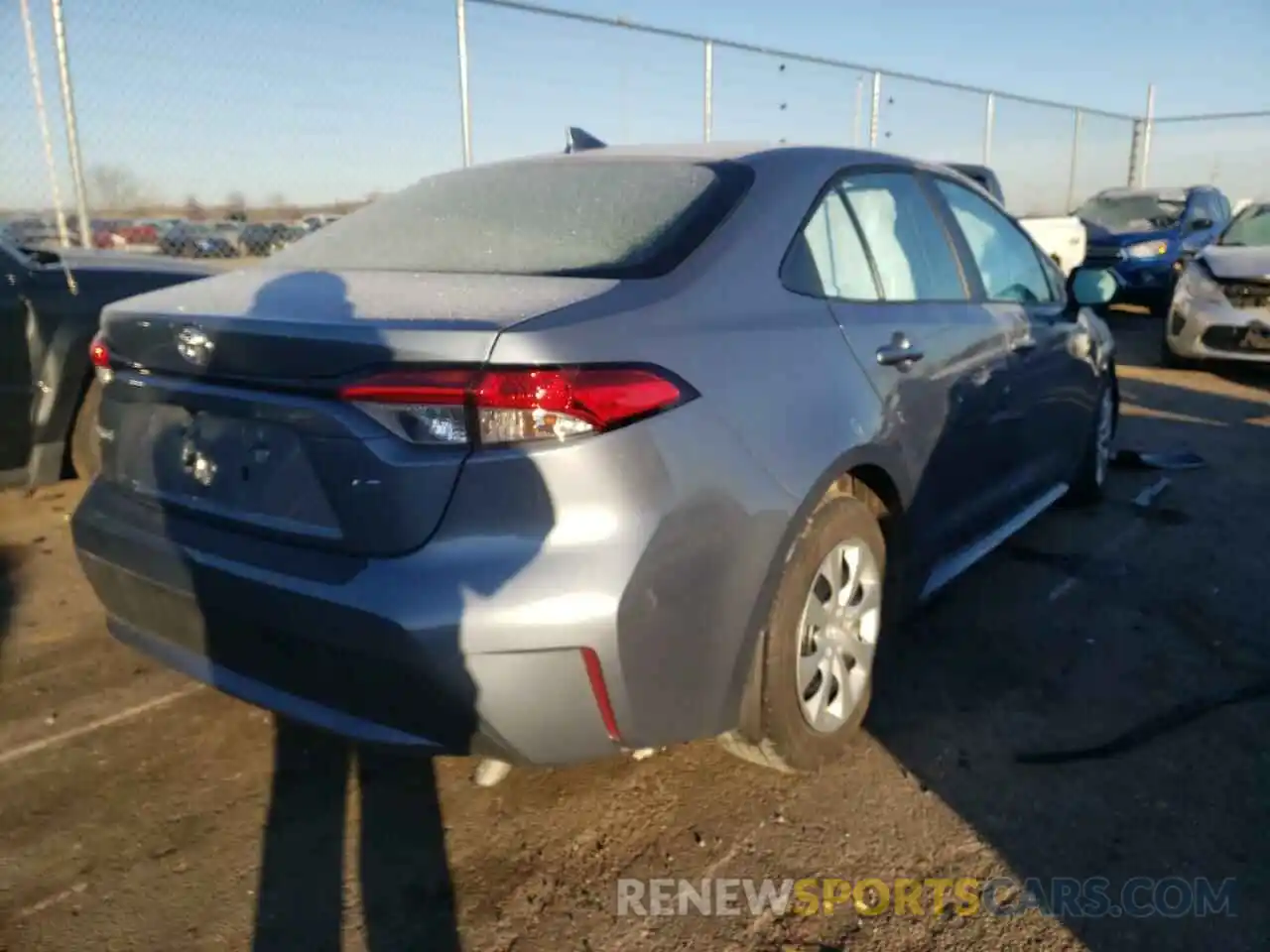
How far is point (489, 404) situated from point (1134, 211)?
1500 centimetres

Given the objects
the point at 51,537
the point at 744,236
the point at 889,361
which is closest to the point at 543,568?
the point at 744,236

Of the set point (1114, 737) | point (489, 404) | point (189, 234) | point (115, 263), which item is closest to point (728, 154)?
point (489, 404)

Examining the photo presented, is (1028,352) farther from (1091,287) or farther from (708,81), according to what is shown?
(708,81)

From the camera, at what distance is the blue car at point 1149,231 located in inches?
515

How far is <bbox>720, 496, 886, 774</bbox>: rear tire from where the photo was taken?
2.40 m

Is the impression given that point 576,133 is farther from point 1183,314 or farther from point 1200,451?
point 1183,314

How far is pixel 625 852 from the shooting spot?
2.37 meters

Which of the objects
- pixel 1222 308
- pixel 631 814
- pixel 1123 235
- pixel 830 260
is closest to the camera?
pixel 631 814

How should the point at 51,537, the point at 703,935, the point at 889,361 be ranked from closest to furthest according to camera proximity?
the point at 703,935 < the point at 889,361 < the point at 51,537

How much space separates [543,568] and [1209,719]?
2.17 m

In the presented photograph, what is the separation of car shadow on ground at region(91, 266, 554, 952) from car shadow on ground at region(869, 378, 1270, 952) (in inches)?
47.6

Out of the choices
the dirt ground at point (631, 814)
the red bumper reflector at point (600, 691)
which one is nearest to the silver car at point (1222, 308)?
the dirt ground at point (631, 814)

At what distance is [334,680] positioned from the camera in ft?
6.83

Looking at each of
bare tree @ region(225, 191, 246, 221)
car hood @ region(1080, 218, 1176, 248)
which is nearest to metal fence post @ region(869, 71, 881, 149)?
car hood @ region(1080, 218, 1176, 248)
